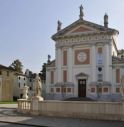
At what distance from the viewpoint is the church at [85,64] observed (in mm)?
44531

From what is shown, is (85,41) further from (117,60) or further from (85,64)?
(117,60)

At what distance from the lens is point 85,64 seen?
46.6 m

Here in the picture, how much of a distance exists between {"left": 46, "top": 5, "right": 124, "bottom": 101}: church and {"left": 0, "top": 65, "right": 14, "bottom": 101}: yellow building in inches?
526

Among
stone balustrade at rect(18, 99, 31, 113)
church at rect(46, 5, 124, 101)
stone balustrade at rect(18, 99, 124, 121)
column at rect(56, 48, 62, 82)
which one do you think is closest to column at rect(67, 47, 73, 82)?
church at rect(46, 5, 124, 101)

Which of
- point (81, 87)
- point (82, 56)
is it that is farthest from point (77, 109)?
point (82, 56)

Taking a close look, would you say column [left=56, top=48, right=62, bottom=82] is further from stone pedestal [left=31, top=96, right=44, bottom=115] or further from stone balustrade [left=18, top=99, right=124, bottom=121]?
stone pedestal [left=31, top=96, right=44, bottom=115]

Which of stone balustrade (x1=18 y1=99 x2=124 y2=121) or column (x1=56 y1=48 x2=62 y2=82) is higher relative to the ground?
column (x1=56 y1=48 x2=62 y2=82)

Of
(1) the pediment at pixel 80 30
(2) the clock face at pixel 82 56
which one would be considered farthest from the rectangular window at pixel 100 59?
(1) the pediment at pixel 80 30

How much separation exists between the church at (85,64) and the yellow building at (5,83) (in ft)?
43.8

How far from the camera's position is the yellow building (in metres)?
59.2

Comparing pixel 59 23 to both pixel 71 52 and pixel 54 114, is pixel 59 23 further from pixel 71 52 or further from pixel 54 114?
pixel 54 114

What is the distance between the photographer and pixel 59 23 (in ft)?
168

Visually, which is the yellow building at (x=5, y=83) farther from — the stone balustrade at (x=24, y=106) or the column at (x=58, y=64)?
the stone balustrade at (x=24, y=106)

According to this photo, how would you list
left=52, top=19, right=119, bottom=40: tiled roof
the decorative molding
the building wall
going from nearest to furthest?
1. left=52, top=19, right=119, bottom=40: tiled roof
2. the decorative molding
3. the building wall
